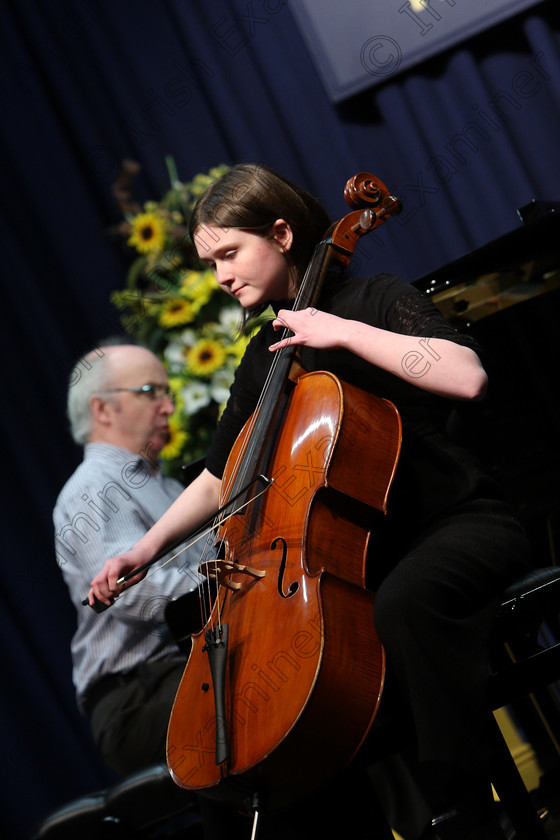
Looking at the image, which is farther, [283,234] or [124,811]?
[124,811]

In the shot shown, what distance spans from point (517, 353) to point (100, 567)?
1104 mm

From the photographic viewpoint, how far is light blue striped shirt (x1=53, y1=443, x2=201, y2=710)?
6.39ft

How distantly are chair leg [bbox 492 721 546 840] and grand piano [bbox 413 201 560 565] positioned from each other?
0.72m

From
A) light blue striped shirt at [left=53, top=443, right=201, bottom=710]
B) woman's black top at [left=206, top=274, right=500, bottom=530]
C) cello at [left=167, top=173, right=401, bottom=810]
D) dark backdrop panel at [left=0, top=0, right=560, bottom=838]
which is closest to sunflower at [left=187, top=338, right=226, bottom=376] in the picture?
light blue striped shirt at [left=53, top=443, right=201, bottom=710]

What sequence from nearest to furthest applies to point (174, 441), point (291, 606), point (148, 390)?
point (291, 606) → point (148, 390) → point (174, 441)

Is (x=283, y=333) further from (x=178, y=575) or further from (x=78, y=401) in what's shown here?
(x=78, y=401)

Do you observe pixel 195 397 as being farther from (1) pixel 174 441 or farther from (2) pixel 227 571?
(2) pixel 227 571

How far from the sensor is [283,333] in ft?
5.04

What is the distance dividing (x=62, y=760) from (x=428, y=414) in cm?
201

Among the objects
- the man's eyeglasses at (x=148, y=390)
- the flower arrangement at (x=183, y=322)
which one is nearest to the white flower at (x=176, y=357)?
the flower arrangement at (x=183, y=322)

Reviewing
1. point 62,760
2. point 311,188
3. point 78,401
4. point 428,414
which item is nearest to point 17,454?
point 78,401

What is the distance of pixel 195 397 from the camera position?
97.0 inches

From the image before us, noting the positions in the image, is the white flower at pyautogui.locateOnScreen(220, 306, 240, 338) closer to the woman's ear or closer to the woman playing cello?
the woman playing cello

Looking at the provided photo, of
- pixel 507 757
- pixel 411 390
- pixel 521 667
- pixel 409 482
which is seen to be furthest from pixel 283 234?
pixel 507 757
